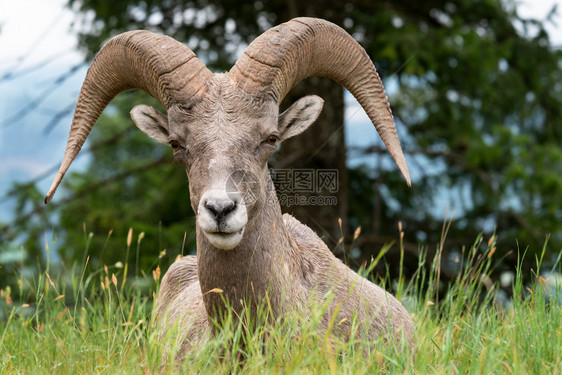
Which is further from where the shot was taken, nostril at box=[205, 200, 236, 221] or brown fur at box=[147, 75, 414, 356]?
brown fur at box=[147, 75, 414, 356]

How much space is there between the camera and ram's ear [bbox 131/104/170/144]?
484cm

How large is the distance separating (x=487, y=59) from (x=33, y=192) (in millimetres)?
7568

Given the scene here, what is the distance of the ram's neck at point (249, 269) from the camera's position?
4367 mm

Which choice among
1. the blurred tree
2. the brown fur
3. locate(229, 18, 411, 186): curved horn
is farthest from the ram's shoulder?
the blurred tree

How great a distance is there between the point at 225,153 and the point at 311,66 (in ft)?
4.13

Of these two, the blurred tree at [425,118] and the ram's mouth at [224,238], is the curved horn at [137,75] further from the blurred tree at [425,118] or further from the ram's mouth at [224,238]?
the blurred tree at [425,118]

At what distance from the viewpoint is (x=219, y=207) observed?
3.79 m

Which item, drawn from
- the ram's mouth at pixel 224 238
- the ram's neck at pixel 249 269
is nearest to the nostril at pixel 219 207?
the ram's mouth at pixel 224 238

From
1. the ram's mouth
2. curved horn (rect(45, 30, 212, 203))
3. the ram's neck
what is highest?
curved horn (rect(45, 30, 212, 203))

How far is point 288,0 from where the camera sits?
31.3 ft

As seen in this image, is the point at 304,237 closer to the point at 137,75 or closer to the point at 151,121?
the point at 151,121

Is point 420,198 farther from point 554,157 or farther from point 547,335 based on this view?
point 547,335

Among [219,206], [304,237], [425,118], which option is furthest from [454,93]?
[219,206]

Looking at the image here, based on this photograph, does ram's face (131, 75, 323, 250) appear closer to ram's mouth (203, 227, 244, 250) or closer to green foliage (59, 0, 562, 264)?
ram's mouth (203, 227, 244, 250)
